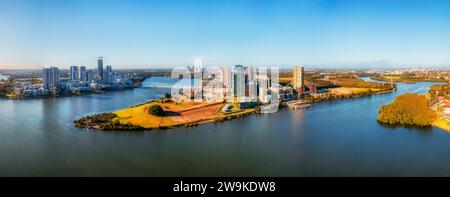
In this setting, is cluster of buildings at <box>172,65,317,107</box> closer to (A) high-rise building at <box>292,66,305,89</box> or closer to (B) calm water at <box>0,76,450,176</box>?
(A) high-rise building at <box>292,66,305,89</box>

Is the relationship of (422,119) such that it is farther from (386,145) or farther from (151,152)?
(151,152)

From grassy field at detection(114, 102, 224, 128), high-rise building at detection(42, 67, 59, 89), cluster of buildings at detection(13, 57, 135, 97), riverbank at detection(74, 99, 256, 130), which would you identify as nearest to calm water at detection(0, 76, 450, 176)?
riverbank at detection(74, 99, 256, 130)

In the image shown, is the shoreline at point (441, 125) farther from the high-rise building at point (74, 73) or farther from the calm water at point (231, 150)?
the high-rise building at point (74, 73)

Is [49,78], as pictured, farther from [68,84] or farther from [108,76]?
[108,76]

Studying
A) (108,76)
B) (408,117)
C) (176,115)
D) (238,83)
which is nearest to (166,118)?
(176,115)
